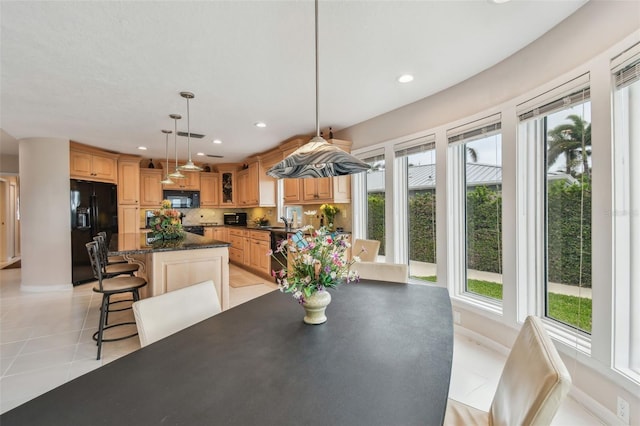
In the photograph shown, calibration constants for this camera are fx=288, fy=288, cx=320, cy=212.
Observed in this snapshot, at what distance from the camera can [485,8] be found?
183 cm

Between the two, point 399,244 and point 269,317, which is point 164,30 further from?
point 399,244

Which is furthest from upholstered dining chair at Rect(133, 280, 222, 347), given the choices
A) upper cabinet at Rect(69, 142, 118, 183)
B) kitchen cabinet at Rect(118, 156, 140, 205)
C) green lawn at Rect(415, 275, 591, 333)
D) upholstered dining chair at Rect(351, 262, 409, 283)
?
kitchen cabinet at Rect(118, 156, 140, 205)

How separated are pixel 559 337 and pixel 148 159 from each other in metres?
7.94

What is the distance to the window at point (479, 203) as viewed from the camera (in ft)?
8.77

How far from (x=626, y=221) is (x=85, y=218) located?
22.9 ft

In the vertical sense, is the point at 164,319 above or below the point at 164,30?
below

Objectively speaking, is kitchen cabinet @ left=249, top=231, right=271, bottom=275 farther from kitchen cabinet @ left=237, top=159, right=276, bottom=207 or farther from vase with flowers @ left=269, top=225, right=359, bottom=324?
vase with flowers @ left=269, top=225, right=359, bottom=324

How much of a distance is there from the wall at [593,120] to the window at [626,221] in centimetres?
4

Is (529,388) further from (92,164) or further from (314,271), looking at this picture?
(92,164)

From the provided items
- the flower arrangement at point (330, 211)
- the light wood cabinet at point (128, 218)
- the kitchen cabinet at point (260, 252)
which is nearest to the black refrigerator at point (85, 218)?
the light wood cabinet at point (128, 218)

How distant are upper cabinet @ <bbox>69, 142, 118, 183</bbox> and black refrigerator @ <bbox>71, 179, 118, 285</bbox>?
14 centimetres

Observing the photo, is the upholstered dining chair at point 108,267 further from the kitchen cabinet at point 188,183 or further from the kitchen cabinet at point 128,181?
the kitchen cabinet at point 188,183

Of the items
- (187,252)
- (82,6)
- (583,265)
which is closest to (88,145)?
(187,252)

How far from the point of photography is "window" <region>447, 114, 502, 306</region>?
105 inches
